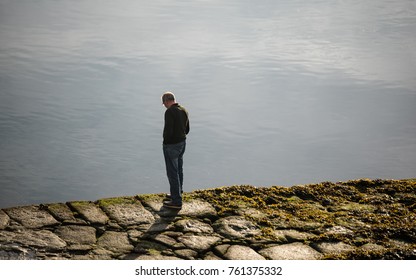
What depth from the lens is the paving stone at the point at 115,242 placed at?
23.6 feet

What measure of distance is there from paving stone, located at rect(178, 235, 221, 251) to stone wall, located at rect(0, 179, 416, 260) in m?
0.01

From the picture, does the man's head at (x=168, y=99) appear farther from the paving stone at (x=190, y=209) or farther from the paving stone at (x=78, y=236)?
the paving stone at (x=78, y=236)

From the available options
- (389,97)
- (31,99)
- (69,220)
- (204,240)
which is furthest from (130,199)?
(389,97)

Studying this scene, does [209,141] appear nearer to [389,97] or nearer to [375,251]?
[389,97]

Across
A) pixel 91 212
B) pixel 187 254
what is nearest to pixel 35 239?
pixel 91 212

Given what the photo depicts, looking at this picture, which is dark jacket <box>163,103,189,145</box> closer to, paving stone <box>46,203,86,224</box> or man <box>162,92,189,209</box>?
man <box>162,92,189,209</box>

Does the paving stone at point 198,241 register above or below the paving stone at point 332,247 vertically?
above

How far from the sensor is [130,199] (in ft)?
29.5

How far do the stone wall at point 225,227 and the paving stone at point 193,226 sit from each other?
0.05ft

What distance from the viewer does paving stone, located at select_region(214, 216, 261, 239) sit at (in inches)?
309

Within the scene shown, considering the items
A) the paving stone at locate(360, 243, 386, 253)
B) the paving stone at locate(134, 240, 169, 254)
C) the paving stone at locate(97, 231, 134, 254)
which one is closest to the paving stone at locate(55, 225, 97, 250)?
the paving stone at locate(97, 231, 134, 254)

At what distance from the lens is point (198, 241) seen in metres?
7.56

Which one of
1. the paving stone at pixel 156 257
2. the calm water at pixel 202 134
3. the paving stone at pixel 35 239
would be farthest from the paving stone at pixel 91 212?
the calm water at pixel 202 134

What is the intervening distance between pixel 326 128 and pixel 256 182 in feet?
184
